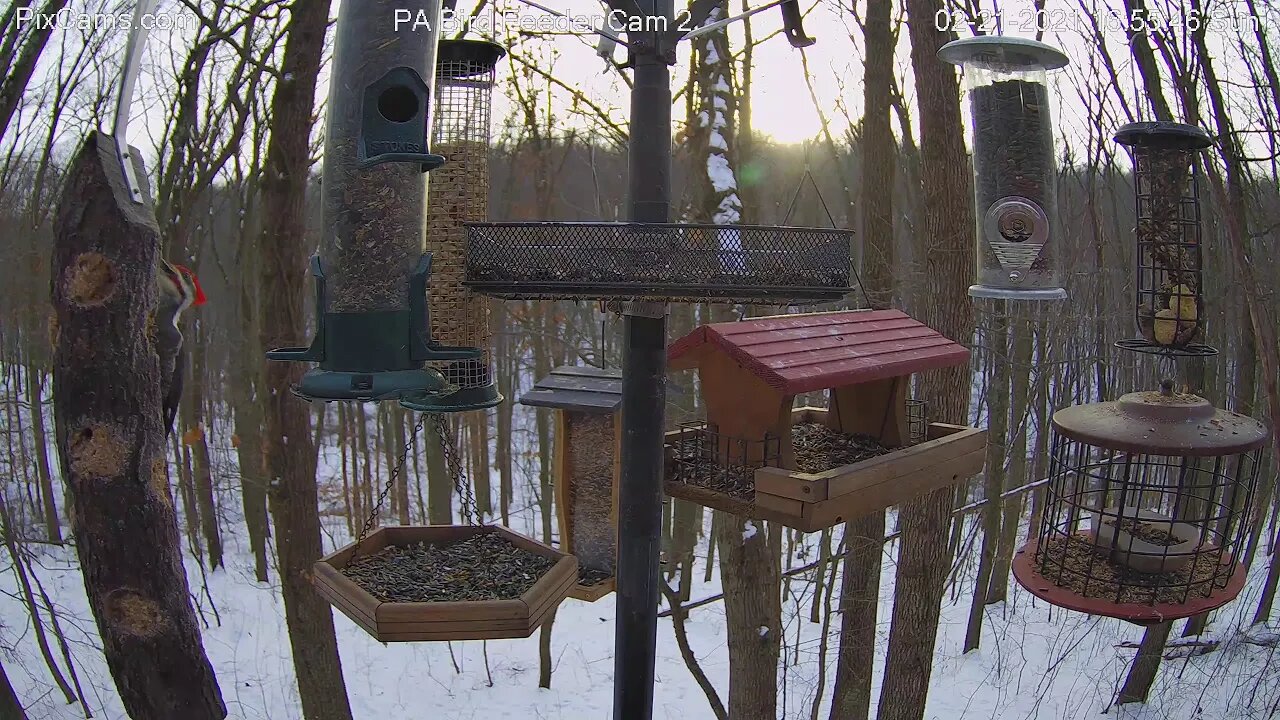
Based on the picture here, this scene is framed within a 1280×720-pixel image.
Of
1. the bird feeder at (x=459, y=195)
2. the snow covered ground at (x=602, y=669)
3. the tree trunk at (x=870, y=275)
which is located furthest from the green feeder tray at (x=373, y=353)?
the snow covered ground at (x=602, y=669)

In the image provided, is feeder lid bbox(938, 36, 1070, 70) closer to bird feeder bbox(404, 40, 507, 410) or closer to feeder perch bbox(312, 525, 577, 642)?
bird feeder bbox(404, 40, 507, 410)

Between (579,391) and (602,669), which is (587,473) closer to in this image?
(579,391)

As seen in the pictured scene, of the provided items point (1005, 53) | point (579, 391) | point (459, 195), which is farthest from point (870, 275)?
point (459, 195)

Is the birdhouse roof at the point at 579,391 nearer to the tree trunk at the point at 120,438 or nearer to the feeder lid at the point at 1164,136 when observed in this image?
the tree trunk at the point at 120,438

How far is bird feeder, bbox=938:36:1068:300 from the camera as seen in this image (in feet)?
14.9

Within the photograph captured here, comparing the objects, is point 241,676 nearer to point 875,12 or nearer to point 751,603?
point 751,603

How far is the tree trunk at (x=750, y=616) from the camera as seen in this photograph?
7.28 meters

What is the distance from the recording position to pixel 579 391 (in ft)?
16.1

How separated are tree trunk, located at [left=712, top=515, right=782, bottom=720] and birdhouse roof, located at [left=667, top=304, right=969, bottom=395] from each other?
322 cm

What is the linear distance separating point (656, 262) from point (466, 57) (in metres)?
1.75

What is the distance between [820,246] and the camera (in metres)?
3.10

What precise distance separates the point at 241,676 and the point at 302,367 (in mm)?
5921

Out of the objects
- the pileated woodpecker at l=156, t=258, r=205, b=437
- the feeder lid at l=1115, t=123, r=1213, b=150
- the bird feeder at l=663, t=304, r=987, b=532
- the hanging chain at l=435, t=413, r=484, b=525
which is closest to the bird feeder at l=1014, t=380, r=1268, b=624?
Result: the bird feeder at l=663, t=304, r=987, b=532

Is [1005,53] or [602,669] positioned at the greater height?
[1005,53]
